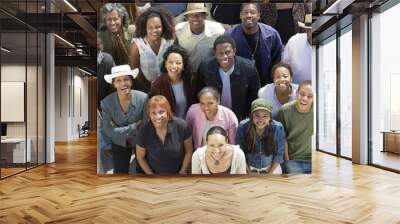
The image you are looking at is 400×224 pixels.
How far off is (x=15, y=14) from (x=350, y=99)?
7217 mm

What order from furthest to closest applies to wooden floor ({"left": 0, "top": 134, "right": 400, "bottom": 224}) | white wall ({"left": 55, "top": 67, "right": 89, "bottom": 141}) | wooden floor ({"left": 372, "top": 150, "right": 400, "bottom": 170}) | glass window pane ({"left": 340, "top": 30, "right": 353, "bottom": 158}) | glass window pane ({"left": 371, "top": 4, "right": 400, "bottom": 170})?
white wall ({"left": 55, "top": 67, "right": 89, "bottom": 141}), glass window pane ({"left": 340, "top": 30, "right": 353, "bottom": 158}), wooden floor ({"left": 372, "top": 150, "right": 400, "bottom": 170}), glass window pane ({"left": 371, "top": 4, "right": 400, "bottom": 170}), wooden floor ({"left": 0, "top": 134, "right": 400, "bottom": 224})

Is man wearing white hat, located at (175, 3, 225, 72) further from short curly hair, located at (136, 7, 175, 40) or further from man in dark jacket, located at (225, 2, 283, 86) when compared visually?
man in dark jacket, located at (225, 2, 283, 86)

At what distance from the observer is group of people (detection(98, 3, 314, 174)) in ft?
22.2

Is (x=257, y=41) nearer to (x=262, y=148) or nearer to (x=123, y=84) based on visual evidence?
(x=262, y=148)

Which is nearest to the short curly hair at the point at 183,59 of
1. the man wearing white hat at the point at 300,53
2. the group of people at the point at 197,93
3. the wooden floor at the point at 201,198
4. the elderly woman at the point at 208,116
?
the group of people at the point at 197,93

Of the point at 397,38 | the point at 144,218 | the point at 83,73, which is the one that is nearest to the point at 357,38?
the point at 397,38

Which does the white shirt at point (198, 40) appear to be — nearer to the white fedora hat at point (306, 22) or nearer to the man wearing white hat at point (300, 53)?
the man wearing white hat at point (300, 53)

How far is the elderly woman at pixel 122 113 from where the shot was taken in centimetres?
678

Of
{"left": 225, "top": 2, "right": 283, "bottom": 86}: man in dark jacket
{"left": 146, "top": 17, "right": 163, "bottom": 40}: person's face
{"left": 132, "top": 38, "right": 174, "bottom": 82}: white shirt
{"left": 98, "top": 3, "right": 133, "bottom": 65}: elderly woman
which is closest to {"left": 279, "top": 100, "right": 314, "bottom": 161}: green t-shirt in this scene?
{"left": 225, "top": 2, "right": 283, "bottom": 86}: man in dark jacket

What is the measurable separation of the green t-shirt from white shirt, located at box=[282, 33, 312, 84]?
1.53 feet

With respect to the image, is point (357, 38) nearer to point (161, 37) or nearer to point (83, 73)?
point (161, 37)

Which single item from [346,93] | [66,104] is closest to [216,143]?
[346,93]

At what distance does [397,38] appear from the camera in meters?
7.52

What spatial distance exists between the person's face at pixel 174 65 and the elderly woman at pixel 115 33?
0.70 m
